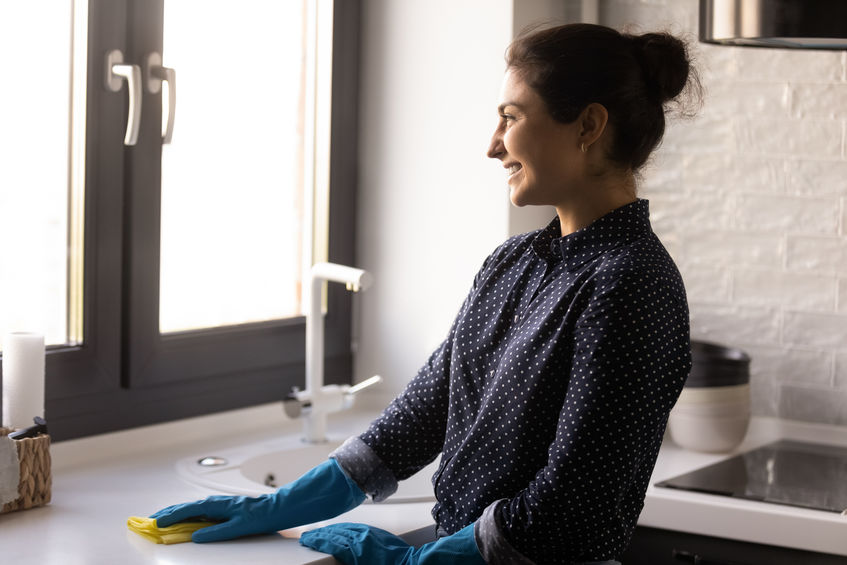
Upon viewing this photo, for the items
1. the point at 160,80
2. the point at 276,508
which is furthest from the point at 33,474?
the point at 160,80

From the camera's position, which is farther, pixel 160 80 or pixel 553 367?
pixel 160 80

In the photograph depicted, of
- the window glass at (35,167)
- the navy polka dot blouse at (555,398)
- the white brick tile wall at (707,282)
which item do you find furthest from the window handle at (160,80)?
the white brick tile wall at (707,282)

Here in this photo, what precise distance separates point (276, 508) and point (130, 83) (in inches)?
34.6

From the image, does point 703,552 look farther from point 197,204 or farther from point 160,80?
point 160,80

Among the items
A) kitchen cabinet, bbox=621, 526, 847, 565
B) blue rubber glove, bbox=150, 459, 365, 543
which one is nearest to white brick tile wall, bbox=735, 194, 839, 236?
kitchen cabinet, bbox=621, 526, 847, 565

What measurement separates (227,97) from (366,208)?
1.59 ft

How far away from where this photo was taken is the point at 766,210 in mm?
2613

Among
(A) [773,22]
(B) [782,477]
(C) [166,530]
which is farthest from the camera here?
(B) [782,477]

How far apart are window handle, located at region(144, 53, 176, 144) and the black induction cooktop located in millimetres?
1130

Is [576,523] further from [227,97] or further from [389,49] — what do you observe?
[389,49]

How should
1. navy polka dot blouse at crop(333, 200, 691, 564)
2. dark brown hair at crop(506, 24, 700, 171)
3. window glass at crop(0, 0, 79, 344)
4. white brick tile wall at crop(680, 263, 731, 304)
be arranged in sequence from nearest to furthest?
navy polka dot blouse at crop(333, 200, 691, 564), dark brown hair at crop(506, 24, 700, 171), window glass at crop(0, 0, 79, 344), white brick tile wall at crop(680, 263, 731, 304)

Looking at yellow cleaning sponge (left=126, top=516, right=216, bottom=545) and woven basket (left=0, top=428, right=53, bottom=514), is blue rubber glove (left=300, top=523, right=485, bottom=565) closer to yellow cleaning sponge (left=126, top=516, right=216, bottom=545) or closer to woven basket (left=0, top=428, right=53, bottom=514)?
yellow cleaning sponge (left=126, top=516, right=216, bottom=545)

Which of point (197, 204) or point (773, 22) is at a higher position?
point (773, 22)

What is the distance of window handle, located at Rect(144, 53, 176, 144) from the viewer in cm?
223
